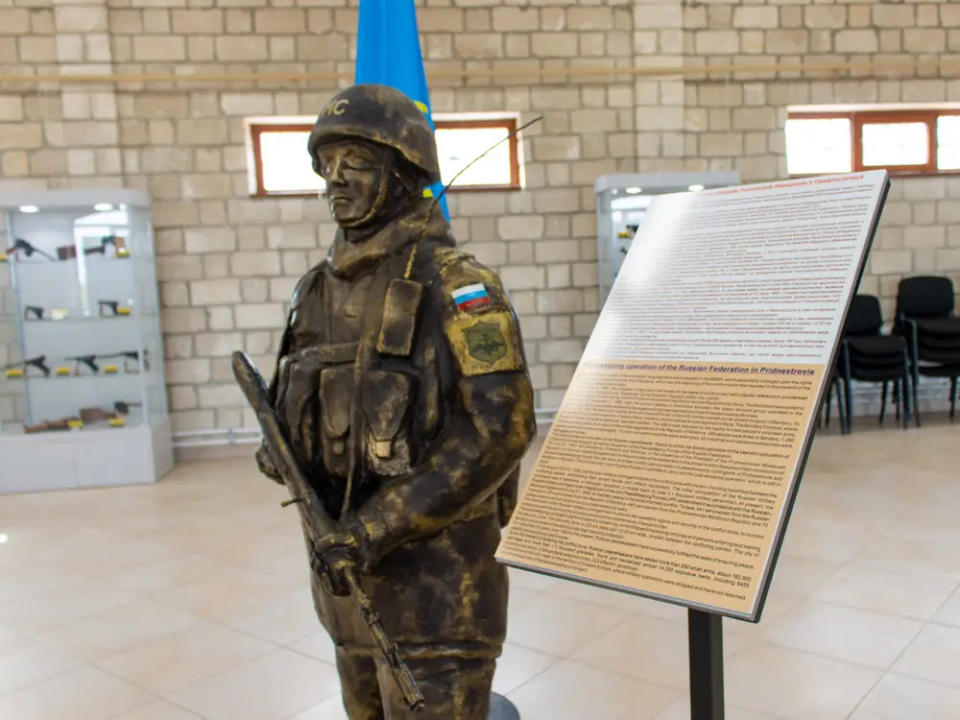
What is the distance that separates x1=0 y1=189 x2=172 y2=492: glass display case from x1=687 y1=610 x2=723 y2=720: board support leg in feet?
18.6

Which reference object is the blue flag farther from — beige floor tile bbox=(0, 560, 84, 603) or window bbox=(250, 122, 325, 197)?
window bbox=(250, 122, 325, 197)

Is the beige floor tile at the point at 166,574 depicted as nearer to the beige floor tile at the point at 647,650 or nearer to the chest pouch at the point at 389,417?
the beige floor tile at the point at 647,650

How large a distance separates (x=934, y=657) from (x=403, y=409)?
2497 mm

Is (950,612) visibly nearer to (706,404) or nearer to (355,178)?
(706,404)

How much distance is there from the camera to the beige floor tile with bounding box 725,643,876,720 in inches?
103

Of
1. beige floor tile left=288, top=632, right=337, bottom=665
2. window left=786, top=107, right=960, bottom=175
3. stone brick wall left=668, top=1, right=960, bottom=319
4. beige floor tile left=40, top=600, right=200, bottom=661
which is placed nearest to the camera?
beige floor tile left=288, top=632, right=337, bottom=665

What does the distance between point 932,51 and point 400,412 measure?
797 cm

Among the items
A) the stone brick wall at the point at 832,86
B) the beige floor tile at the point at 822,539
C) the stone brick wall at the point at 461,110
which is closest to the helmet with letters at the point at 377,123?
the beige floor tile at the point at 822,539

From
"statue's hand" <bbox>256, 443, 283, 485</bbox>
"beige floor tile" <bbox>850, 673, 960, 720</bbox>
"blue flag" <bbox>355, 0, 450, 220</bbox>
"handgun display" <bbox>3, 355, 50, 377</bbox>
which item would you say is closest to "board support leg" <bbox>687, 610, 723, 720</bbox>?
"statue's hand" <bbox>256, 443, 283, 485</bbox>

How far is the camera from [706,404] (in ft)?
4.27

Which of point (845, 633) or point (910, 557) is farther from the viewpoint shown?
point (910, 557)

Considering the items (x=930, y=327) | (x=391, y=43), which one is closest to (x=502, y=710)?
(x=391, y=43)

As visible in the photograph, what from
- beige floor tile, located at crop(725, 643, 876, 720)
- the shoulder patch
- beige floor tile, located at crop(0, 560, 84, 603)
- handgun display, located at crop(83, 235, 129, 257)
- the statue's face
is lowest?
beige floor tile, located at crop(725, 643, 876, 720)

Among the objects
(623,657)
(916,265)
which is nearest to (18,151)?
(623,657)
